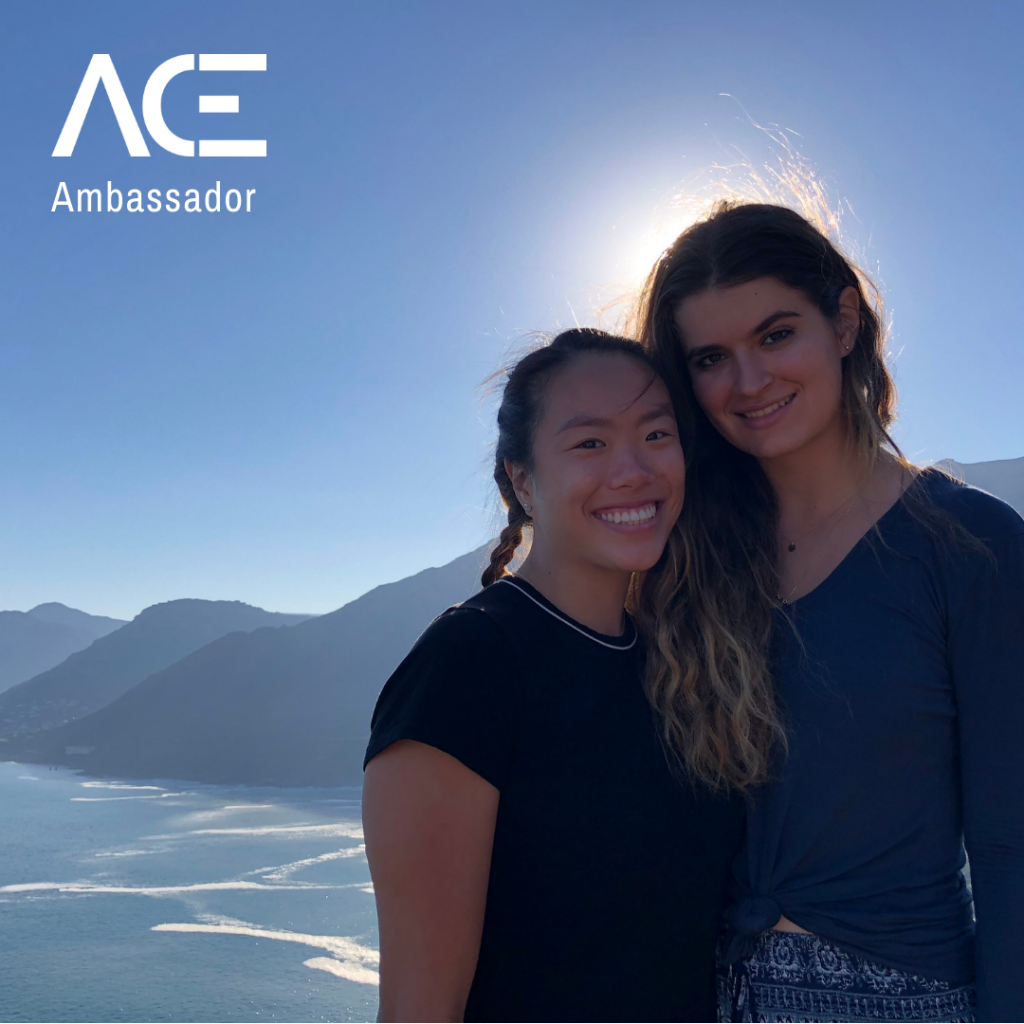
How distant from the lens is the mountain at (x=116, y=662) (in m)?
132

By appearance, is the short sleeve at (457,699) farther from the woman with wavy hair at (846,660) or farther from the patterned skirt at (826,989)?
the patterned skirt at (826,989)

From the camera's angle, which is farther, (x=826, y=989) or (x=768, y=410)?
(x=768, y=410)

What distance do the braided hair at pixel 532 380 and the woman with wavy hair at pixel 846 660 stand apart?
0.67 ft

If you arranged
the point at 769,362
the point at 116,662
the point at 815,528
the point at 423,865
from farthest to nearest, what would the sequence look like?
the point at 116,662
the point at 815,528
the point at 769,362
the point at 423,865

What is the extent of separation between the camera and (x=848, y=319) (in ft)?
7.95

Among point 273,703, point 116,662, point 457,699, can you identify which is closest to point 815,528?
point 457,699

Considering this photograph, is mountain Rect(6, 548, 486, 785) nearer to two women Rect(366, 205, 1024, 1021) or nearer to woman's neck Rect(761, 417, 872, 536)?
woman's neck Rect(761, 417, 872, 536)

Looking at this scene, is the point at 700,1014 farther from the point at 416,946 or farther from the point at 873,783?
the point at 416,946

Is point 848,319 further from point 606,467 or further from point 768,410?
point 606,467

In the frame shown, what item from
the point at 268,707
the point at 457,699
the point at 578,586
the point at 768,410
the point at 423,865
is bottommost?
the point at 268,707

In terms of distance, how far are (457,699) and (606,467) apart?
2.39 feet

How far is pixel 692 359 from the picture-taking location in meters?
2.43

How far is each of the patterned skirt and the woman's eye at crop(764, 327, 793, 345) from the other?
150 cm

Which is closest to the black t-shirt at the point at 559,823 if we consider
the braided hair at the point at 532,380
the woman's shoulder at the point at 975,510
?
the braided hair at the point at 532,380
